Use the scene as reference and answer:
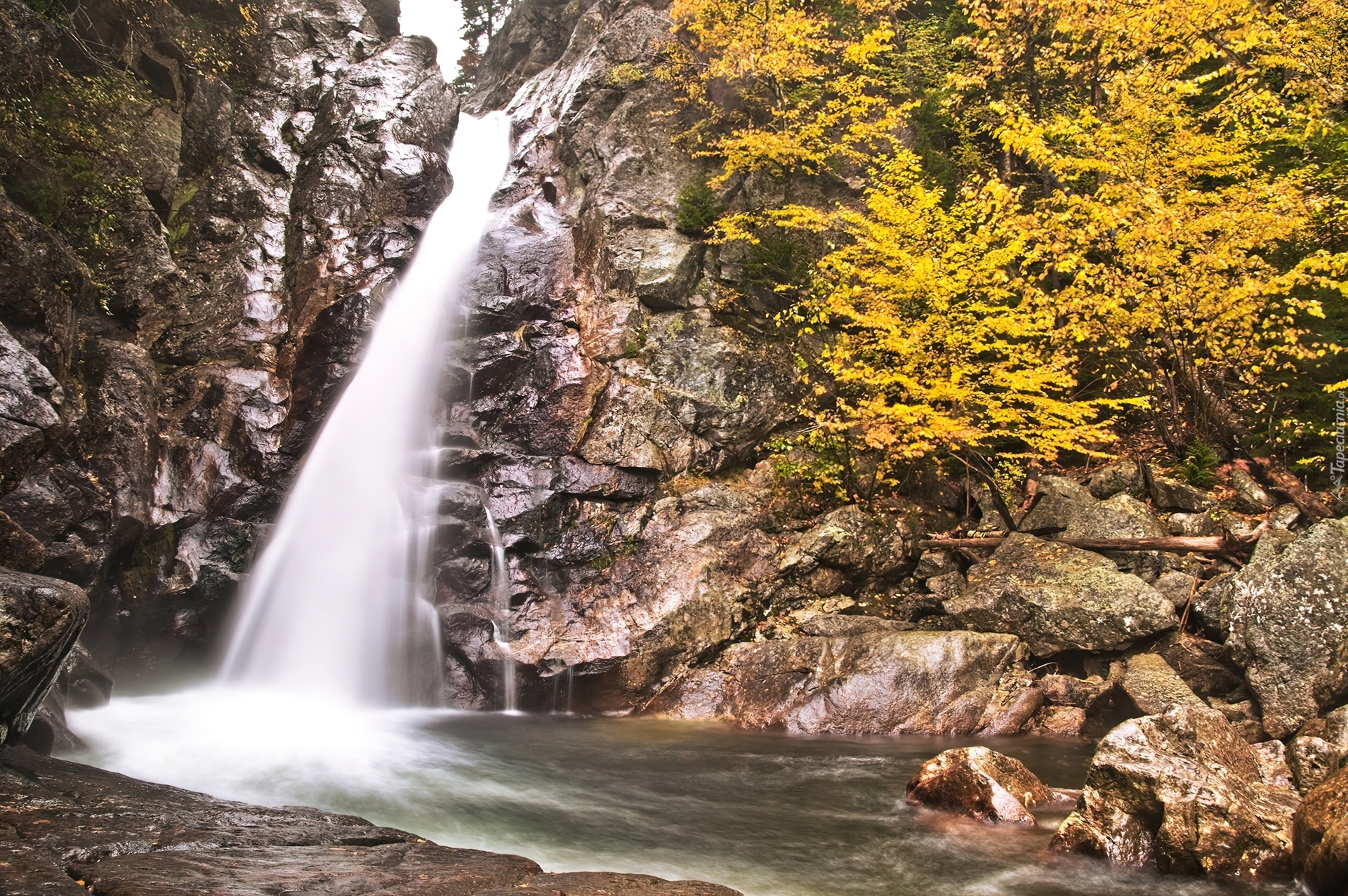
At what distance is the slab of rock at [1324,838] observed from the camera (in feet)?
13.8

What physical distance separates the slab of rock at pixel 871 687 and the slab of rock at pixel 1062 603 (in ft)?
1.56

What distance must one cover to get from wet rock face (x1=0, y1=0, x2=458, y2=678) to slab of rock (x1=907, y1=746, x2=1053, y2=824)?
7636 millimetres

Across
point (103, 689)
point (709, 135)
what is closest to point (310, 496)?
point (103, 689)

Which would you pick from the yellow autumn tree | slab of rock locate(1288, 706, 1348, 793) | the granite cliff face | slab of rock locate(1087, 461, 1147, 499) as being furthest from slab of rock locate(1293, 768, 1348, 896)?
slab of rock locate(1087, 461, 1147, 499)

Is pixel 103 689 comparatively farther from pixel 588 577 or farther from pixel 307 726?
pixel 588 577

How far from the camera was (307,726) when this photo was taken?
8805 mm

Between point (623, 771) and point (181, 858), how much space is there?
4645mm

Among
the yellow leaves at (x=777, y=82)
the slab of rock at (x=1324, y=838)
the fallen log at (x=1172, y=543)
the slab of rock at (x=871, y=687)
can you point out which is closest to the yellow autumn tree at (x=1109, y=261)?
the yellow leaves at (x=777, y=82)

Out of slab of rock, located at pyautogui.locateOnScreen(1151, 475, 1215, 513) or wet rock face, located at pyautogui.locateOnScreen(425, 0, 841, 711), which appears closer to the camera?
wet rock face, located at pyautogui.locateOnScreen(425, 0, 841, 711)

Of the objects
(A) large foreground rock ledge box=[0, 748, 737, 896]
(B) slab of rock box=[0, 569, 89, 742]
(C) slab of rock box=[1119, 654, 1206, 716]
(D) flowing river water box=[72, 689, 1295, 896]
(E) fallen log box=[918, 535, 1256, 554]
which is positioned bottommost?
(D) flowing river water box=[72, 689, 1295, 896]

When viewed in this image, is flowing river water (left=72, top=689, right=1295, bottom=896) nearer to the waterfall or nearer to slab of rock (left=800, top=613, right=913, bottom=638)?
the waterfall

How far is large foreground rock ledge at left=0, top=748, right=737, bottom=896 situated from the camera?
10.4 ft

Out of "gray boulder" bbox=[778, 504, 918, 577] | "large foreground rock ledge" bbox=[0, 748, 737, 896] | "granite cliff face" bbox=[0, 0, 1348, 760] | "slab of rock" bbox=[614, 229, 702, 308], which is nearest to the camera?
"large foreground rock ledge" bbox=[0, 748, 737, 896]

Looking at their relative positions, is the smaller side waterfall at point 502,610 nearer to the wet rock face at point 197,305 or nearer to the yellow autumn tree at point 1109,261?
the wet rock face at point 197,305
